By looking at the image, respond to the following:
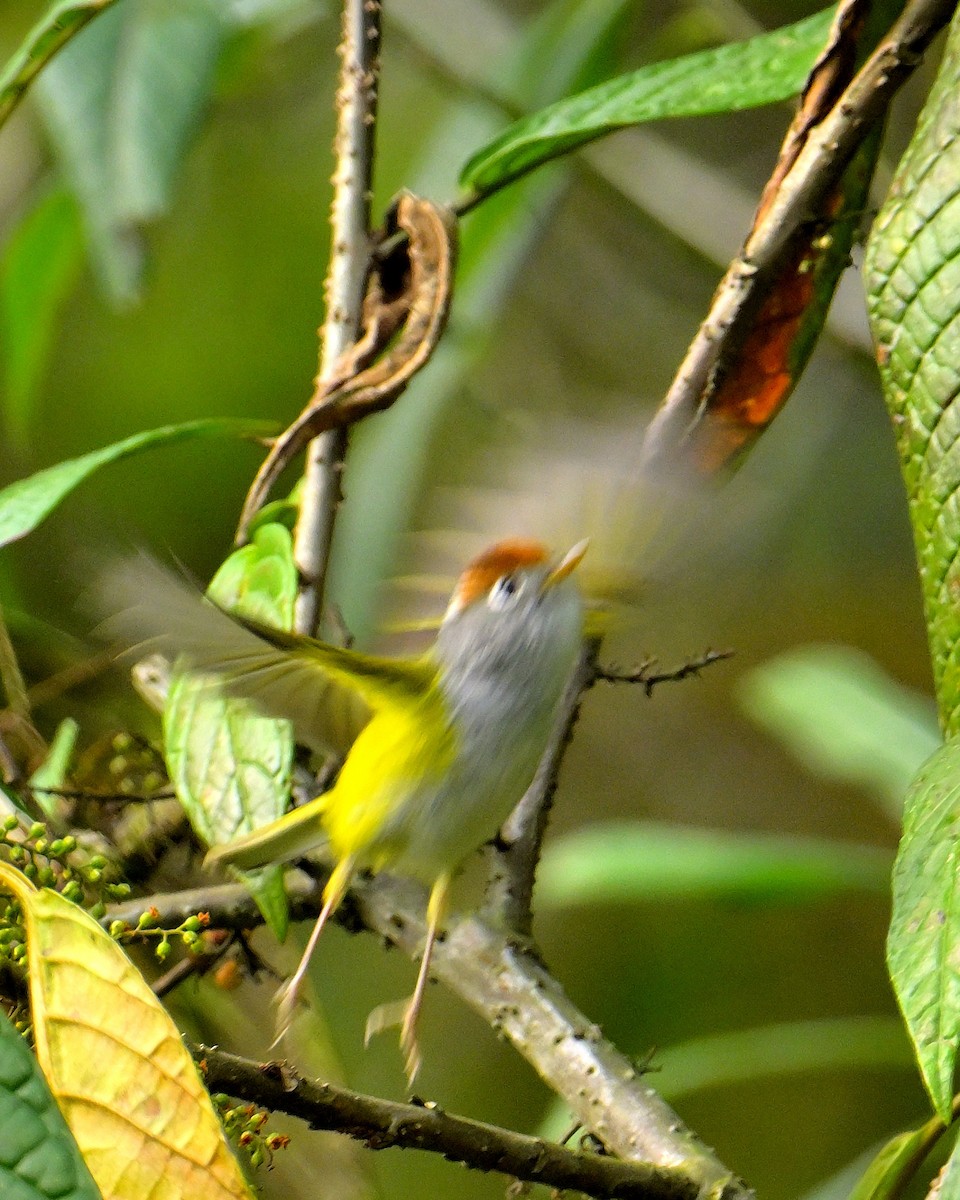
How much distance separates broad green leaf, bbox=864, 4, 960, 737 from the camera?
668 millimetres

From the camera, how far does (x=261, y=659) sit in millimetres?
750

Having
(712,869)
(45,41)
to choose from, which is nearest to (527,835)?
(712,869)

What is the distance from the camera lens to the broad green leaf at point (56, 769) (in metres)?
1.06

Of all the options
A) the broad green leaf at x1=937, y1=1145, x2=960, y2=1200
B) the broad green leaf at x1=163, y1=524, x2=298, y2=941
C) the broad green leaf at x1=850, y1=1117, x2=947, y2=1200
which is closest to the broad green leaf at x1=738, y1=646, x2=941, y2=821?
the broad green leaf at x1=850, y1=1117, x2=947, y2=1200

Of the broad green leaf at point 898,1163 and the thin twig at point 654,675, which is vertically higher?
the thin twig at point 654,675

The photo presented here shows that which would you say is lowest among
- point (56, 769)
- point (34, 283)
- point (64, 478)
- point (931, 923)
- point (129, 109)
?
point (56, 769)

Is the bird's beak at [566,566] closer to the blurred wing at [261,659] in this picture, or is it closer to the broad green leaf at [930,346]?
the blurred wing at [261,659]

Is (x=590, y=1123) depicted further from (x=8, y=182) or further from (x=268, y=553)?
(x=8, y=182)

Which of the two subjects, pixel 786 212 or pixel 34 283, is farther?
pixel 34 283

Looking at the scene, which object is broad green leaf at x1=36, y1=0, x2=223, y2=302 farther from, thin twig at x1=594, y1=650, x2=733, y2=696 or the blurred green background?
thin twig at x1=594, y1=650, x2=733, y2=696

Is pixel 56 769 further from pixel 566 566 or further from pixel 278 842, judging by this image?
pixel 566 566

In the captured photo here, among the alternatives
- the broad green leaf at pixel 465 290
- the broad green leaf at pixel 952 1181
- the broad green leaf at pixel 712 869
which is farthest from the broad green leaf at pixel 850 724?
the broad green leaf at pixel 952 1181

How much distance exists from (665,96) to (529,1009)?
0.62 meters

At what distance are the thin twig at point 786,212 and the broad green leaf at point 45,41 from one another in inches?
20.7
